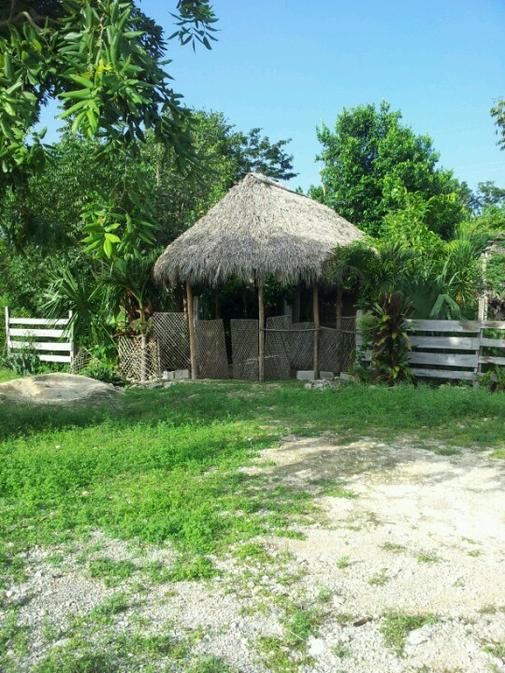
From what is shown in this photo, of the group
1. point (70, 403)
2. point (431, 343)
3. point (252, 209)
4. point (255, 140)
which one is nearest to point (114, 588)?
point (70, 403)

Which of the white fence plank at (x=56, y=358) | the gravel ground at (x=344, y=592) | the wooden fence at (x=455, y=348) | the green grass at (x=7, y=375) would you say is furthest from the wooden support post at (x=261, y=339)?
the gravel ground at (x=344, y=592)

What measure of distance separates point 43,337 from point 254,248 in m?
5.52

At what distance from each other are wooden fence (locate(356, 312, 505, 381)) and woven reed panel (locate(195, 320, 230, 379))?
3.33 meters

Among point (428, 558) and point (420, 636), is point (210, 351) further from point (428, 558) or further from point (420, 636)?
point (420, 636)

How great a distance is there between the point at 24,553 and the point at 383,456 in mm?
3461

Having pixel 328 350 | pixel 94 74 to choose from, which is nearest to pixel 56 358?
pixel 328 350

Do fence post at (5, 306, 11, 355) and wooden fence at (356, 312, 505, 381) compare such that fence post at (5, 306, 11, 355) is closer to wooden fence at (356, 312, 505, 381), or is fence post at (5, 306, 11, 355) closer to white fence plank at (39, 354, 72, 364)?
white fence plank at (39, 354, 72, 364)

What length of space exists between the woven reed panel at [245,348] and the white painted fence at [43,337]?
3.71m

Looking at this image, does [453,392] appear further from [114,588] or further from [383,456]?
[114,588]

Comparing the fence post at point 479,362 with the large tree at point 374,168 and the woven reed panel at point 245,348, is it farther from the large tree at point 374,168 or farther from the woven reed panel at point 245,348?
the large tree at point 374,168

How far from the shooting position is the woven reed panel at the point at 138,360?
12.8m

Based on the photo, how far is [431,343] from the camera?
10688 millimetres

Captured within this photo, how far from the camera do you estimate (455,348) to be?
1042 centimetres

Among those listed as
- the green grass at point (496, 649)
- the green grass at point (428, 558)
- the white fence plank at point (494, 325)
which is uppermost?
the white fence plank at point (494, 325)
